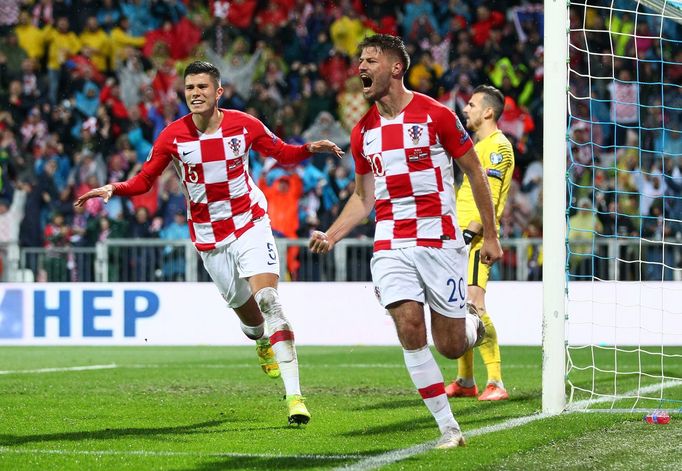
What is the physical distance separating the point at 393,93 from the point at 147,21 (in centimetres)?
1547

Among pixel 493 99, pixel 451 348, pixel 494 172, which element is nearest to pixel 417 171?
pixel 451 348

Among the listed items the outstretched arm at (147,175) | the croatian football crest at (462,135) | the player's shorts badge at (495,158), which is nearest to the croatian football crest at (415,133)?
the croatian football crest at (462,135)

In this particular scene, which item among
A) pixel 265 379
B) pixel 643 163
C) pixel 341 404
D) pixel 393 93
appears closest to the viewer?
pixel 393 93

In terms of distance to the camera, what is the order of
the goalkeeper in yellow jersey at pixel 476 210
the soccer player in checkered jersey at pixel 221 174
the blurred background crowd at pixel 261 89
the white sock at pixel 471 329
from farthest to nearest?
the blurred background crowd at pixel 261 89 < the goalkeeper in yellow jersey at pixel 476 210 < the soccer player in checkered jersey at pixel 221 174 < the white sock at pixel 471 329

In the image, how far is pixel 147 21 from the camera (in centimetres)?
2108

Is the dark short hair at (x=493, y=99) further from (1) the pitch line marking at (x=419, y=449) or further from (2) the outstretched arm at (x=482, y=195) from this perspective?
(2) the outstretched arm at (x=482, y=195)

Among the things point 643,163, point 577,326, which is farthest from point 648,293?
point 643,163

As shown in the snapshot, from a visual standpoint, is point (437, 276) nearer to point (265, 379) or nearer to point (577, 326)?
point (265, 379)

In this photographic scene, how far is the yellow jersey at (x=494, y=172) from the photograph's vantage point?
8.78 m

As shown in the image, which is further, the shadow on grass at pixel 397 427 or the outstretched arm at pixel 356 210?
the shadow on grass at pixel 397 427

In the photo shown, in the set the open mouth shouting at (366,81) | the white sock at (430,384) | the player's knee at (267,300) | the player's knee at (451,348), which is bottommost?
the white sock at (430,384)

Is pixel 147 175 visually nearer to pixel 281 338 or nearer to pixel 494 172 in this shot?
pixel 281 338

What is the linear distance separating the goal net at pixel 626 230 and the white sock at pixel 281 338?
9.10 feet

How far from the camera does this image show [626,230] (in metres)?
16.6
